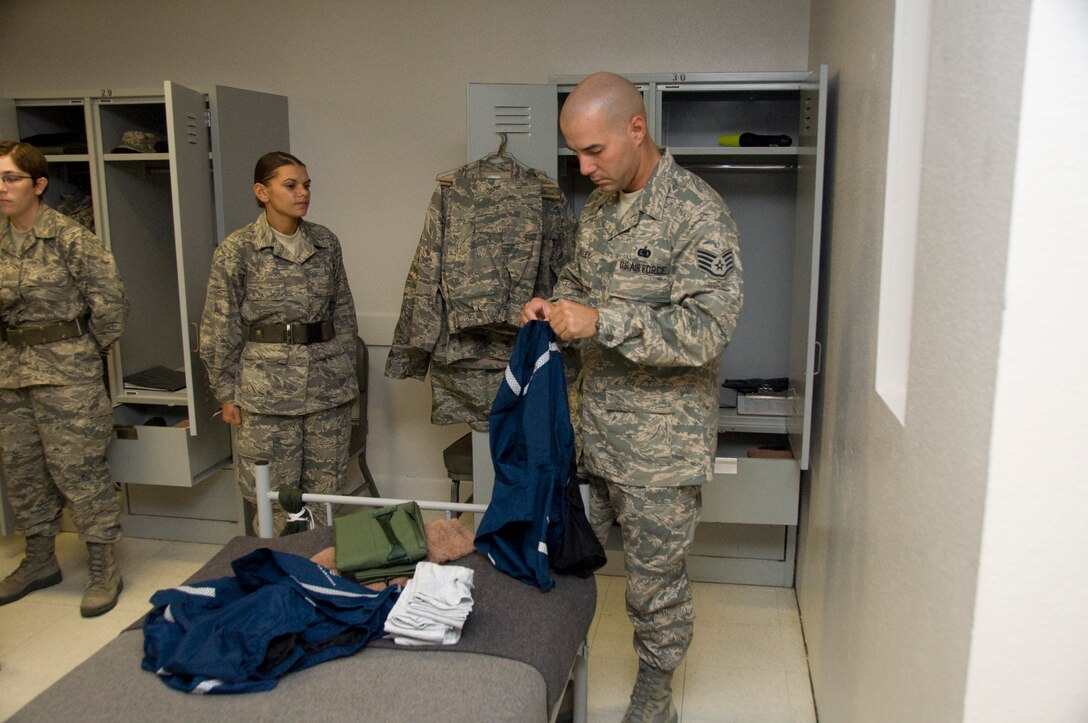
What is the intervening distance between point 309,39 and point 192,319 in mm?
1484

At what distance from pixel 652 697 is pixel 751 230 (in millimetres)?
1994

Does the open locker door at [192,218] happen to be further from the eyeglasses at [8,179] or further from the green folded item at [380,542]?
the green folded item at [380,542]

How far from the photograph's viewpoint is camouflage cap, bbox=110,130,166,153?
352cm

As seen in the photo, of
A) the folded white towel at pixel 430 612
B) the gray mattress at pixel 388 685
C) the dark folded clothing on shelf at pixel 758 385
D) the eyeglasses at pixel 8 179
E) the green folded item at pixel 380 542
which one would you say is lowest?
the gray mattress at pixel 388 685

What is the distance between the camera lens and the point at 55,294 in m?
3.19

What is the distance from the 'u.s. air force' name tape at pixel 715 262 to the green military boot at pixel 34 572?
9.60 feet

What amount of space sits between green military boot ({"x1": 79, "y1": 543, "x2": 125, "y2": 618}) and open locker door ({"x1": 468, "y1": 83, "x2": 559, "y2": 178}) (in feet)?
6.95

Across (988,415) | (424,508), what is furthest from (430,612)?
(988,415)

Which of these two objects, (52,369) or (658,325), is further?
(52,369)

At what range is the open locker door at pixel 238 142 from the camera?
11.4 feet

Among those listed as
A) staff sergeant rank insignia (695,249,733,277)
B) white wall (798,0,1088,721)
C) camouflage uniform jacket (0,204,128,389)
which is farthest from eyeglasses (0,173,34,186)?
white wall (798,0,1088,721)

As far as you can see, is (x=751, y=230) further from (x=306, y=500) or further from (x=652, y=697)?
(x=306, y=500)

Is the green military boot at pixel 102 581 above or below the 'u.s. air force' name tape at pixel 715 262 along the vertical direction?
below

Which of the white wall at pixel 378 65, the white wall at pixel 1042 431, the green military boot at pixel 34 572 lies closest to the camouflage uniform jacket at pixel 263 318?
the white wall at pixel 378 65
